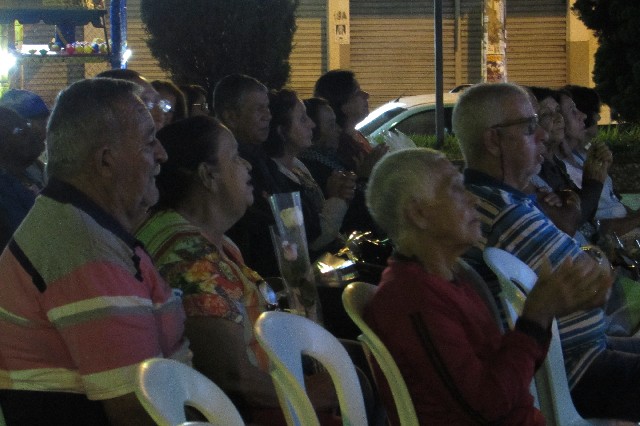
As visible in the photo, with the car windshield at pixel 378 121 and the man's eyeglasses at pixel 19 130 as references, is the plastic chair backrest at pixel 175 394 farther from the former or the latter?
the car windshield at pixel 378 121

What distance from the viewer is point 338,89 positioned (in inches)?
278

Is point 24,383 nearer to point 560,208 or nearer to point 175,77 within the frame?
point 560,208

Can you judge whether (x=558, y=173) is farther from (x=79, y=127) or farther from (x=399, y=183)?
(x=79, y=127)

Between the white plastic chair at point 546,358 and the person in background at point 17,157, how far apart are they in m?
2.05

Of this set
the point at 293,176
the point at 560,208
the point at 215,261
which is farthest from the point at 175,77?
the point at 215,261

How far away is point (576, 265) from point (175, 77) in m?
12.6

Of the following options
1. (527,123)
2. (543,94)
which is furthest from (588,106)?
(527,123)

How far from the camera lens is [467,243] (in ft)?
9.98

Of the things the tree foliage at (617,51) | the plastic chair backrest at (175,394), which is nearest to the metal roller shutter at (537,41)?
the tree foliage at (617,51)

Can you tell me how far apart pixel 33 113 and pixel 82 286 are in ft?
9.00

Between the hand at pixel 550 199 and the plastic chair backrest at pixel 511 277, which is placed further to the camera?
the hand at pixel 550 199

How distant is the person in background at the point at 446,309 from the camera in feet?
8.86

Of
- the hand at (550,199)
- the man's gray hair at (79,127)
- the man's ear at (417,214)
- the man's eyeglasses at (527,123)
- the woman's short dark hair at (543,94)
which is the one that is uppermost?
the man's gray hair at (79,127)

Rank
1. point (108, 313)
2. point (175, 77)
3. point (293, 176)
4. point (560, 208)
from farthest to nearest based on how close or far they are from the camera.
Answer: point (175, 77) < point (293, 176) < point (560, 208) < point (108, 313)
